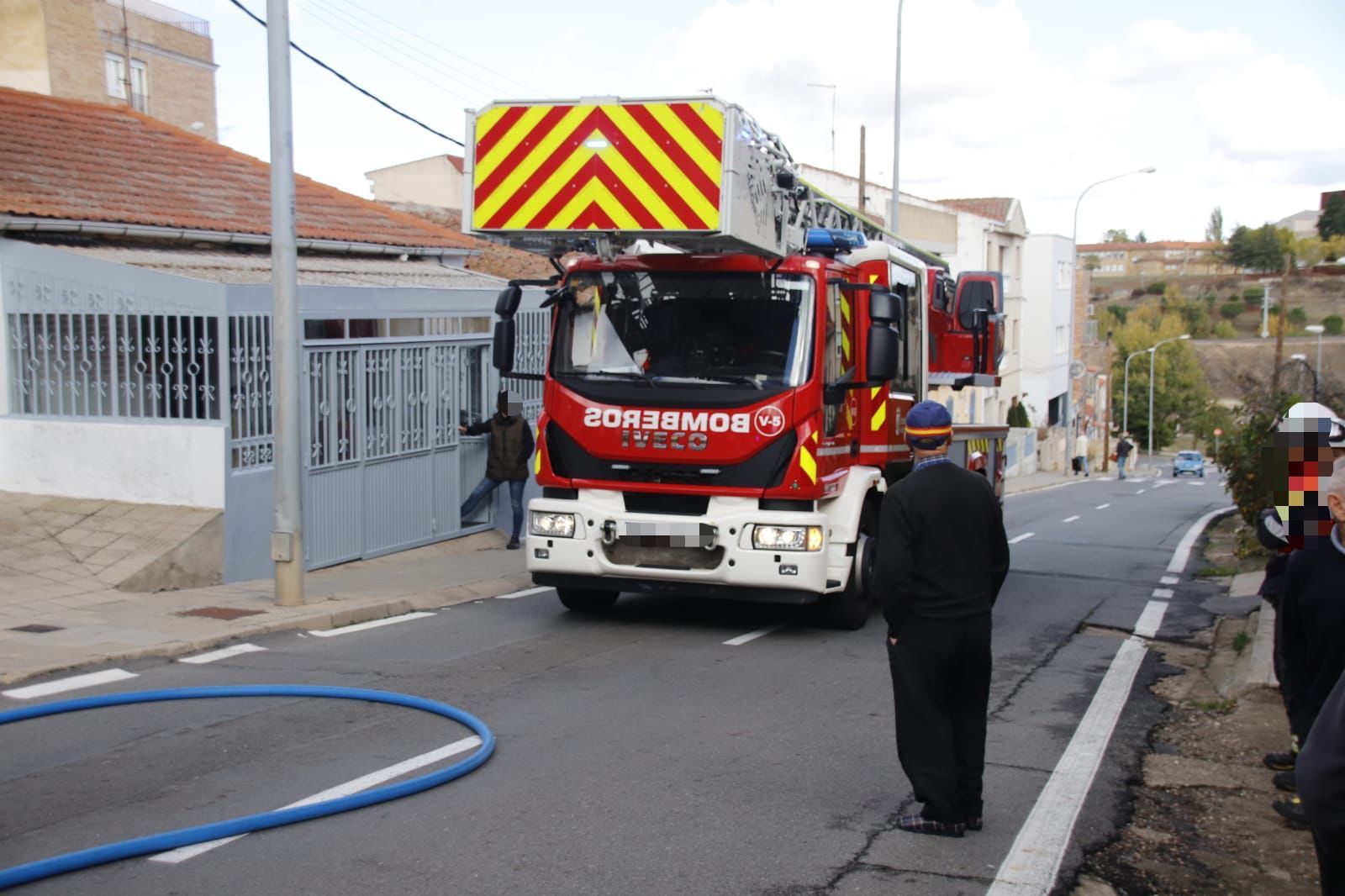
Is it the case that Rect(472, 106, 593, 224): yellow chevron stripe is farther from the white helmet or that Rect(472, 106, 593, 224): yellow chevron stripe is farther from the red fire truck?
the white helmet

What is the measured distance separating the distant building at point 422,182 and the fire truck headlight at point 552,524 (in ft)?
113

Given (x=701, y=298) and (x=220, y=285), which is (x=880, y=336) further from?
(x=220, y=285)

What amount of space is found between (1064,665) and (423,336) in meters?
8.08

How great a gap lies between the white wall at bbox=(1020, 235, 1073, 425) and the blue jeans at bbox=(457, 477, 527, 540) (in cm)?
5184

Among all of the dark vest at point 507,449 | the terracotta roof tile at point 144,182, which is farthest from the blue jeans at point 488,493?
the terracotta roof tile at point 144,182

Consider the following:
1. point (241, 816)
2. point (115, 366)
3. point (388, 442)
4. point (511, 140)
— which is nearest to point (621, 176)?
point (511, 140)

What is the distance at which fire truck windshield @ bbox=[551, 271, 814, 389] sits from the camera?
9531mm

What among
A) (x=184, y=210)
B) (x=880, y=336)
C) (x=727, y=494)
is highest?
(x=184, y=210)

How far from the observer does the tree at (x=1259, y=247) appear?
434 feet

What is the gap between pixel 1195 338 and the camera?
106750 mm

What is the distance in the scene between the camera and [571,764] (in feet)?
20.6

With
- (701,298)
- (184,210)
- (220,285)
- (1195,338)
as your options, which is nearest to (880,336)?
(701,298)

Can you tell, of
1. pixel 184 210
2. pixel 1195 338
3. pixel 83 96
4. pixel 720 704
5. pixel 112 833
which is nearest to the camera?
pixel 112 833

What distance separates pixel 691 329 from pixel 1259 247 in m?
142
